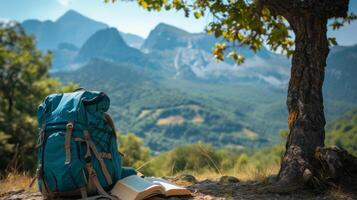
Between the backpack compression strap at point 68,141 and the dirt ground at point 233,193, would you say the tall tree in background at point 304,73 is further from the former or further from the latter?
the backpack compression strap at point 68,141

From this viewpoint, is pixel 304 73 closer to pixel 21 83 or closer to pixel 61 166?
pixel 61 166

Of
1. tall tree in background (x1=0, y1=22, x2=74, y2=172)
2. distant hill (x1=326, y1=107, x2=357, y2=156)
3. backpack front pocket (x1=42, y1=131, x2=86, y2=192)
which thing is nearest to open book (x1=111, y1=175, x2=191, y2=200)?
backpack front pocket (x1=42, y1=131, x2=86, y2=192)

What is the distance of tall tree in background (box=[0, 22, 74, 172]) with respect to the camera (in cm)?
2391

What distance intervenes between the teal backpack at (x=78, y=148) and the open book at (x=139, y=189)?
125mm

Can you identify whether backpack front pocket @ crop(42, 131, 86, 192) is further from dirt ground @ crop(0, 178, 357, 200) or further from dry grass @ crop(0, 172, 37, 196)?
dry grass @ crop(0, 172, 37, 196)

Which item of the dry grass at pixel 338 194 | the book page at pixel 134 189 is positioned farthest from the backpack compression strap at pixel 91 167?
the dry grass at pixel 338 194

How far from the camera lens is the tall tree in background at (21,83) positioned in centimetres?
2391

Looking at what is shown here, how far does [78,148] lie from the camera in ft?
14.4

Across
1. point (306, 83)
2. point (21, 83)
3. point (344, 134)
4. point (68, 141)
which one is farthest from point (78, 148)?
point (344, 134)

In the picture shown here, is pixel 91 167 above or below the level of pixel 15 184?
above

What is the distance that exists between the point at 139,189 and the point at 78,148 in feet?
2.48

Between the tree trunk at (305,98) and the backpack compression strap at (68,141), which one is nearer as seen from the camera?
the backpack compression strap at (68,141)

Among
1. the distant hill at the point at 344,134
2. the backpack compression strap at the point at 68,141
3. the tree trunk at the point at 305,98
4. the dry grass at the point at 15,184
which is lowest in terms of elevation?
the distant hill at the point at 344,134

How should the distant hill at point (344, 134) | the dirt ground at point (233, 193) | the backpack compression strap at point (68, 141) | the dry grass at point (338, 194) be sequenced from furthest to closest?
the distant hill at point (344, 134)
the dirt ground at point (233, 193)
the dry grass at point (338, 194)
the backpack compression strap at point (68, 141)
